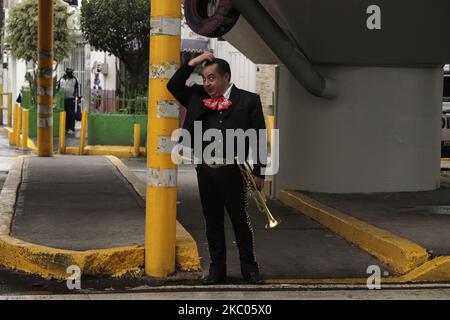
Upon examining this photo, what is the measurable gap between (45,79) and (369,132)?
7.09 metres

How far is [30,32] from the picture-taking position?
99.7 ft

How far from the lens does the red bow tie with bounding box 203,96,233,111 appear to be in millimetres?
6426

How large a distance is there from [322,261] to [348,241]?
0.90 metres

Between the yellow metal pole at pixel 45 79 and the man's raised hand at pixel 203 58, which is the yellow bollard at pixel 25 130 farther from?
the man's raised hand at pixel 203 58

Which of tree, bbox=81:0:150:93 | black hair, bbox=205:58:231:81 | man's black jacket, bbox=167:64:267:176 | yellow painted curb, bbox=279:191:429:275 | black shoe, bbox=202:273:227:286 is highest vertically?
tree, bbox=81:0:150:93

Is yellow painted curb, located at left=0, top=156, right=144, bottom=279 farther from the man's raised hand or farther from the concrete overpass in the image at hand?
the concrete overpass

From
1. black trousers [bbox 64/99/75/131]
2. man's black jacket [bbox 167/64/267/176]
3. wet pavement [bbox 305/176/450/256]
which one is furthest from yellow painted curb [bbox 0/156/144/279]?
black trousers [bbox 64/99/75/131]

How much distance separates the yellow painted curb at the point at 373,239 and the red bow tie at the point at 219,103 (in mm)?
2087

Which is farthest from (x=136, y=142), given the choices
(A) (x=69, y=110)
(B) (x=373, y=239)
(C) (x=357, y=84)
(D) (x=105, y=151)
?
(B) (x=373, y=239)

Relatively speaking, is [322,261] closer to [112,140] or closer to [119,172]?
[119,172]

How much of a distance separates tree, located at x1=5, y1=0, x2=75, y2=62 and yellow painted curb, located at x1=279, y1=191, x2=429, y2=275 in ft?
70.1

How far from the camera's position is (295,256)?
7.83 metres

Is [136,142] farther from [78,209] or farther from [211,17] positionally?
[78,209]
